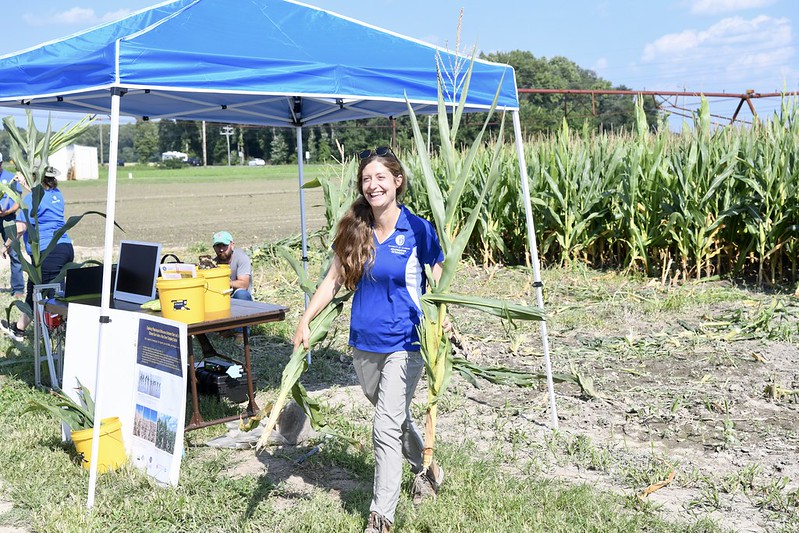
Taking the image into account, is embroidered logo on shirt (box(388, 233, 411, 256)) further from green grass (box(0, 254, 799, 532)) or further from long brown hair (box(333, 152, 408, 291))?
green grass (box(0, 254, 799, 532))

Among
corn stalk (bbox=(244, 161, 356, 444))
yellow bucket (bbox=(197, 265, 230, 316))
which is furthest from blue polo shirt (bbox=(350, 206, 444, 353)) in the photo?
yellow bucket (bbox=(197, 265, 230, 316))

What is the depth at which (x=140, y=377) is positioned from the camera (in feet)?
16.5

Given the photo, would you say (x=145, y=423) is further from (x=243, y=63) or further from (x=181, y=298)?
(x=243, y=63)

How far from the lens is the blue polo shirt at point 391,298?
12.9 feet

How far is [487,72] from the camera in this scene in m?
5.43

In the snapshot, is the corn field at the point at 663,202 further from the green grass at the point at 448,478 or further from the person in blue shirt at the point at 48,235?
the person in blue shirt at the point at 48,235

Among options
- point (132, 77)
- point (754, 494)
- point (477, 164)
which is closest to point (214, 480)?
point (132, 77)

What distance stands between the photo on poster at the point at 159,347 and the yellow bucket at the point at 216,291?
64 centimetres

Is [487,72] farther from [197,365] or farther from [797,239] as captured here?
[797,239]

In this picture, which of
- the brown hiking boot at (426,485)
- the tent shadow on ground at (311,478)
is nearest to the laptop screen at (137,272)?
the tent shadow on ground at (311,478)

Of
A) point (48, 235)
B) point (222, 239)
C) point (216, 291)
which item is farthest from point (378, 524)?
point (48, 235)

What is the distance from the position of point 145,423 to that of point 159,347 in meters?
0.50

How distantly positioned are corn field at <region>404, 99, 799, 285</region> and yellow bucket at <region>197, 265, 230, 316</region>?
4186 millimetres

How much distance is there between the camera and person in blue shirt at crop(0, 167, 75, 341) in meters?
7.92
